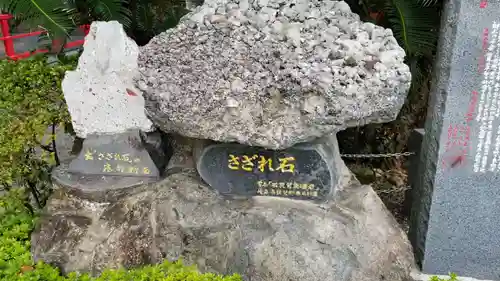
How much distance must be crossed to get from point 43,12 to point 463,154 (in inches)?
105

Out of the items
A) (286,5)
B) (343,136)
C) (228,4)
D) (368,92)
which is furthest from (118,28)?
(343,136)

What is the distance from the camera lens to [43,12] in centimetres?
329

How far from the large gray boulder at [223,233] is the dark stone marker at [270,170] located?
69mm

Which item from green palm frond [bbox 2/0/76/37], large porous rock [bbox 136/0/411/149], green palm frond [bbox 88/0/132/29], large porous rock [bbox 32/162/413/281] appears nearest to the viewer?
large porous rock [bbox 136/0/411/149]

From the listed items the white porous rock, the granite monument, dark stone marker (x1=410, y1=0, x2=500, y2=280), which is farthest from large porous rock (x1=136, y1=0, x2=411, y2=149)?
dark stone marker (x1=410, y1=0, x2=500, y2=280)

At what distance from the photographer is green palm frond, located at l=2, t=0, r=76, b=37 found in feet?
10.8

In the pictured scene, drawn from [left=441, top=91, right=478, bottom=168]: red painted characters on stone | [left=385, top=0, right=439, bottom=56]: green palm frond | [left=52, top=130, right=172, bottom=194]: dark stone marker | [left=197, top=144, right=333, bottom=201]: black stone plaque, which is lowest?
[left=52, top=130, right=172, bottom=194]: dark stone marker

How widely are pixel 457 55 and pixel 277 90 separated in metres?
1.04

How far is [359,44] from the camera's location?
8.79 feet

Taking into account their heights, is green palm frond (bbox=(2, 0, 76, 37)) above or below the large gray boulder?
above

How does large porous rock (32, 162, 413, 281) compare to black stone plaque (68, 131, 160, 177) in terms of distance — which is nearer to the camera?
large porous rock (32, 162, 413, 281)

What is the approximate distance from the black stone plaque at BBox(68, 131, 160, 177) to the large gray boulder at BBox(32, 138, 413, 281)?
0.11 metres

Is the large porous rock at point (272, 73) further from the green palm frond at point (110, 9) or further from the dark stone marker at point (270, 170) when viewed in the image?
the green palm frond at point (110, 9)

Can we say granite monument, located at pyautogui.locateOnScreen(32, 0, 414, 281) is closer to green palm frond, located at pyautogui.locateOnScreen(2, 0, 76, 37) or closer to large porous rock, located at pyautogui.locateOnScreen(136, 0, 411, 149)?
large porous rock, located at pyautogui.locateOnScreen(136, 0, 411, 149)
